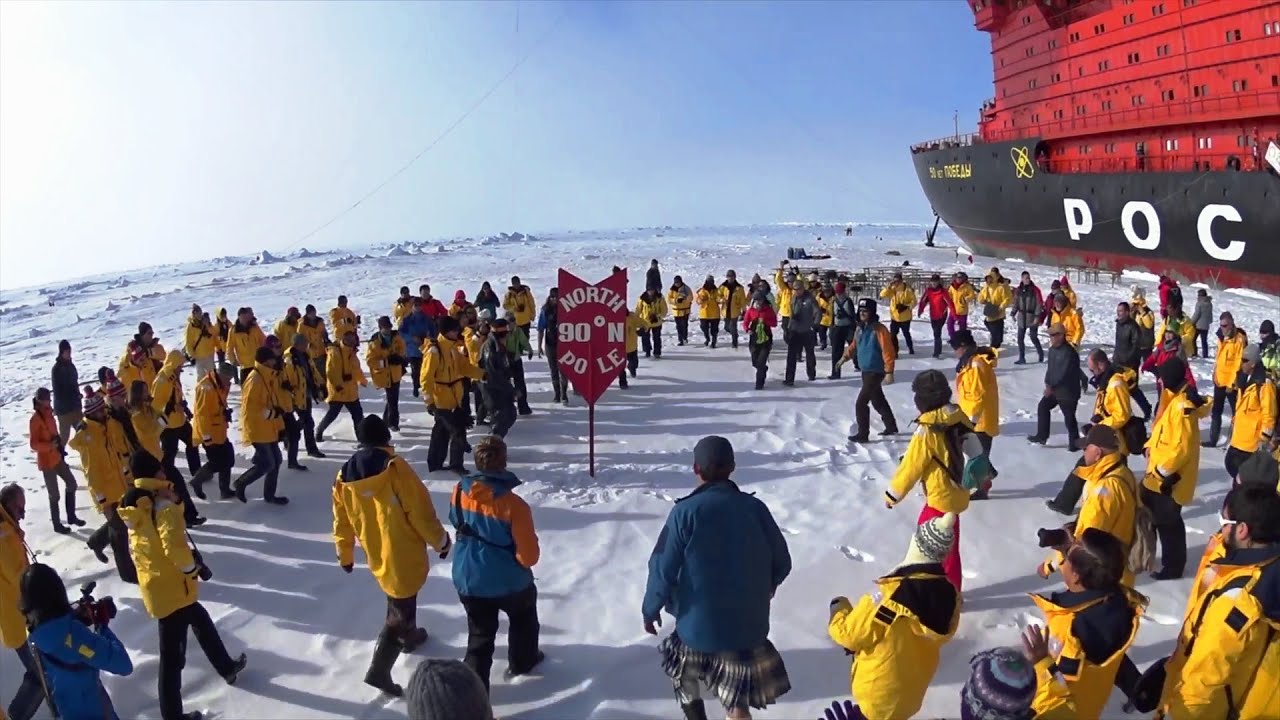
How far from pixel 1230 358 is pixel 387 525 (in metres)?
9.45

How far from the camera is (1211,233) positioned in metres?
21.8

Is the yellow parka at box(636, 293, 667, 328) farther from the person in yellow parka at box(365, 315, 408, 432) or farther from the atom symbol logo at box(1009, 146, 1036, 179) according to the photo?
the atom symbol logo at box(1009, 146, 1036, 179)

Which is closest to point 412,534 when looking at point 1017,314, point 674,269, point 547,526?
point 547,526

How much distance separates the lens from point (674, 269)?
42.9 m

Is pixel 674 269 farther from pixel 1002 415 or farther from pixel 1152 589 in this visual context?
pixel 1152 589

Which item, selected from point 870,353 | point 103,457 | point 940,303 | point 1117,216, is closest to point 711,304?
point 940,303

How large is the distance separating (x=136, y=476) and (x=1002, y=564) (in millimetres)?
5870

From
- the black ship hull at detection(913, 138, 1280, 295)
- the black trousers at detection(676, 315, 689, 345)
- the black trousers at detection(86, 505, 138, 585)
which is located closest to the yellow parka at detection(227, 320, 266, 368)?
the black trousers at detection(86, 505, 138, 585)

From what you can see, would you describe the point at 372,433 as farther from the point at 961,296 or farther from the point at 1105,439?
the point at 961,296

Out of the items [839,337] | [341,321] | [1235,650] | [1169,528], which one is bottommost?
[1169,528]

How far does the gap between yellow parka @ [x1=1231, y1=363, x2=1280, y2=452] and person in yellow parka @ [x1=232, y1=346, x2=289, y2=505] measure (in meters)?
8.85

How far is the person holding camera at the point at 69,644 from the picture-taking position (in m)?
3.42

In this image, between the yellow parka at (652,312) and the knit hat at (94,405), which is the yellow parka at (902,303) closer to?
the yellow parka at (652,312)

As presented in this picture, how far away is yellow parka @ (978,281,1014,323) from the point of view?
42.5 feet
